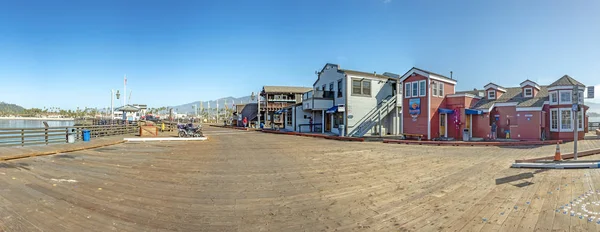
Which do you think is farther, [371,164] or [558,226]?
[371,164]

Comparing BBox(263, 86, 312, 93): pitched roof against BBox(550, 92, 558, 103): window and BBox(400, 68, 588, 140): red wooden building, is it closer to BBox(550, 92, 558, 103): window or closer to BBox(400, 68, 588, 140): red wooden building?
BBox(400, 68, 588, 140): red wooden building

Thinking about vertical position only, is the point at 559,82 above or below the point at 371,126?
above

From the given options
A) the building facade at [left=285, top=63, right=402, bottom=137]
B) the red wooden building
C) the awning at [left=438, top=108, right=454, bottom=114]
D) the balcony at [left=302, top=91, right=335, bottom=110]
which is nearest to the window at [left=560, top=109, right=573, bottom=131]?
the red wooden building

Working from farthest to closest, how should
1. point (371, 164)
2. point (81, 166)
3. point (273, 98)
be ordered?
point (273, 98) < point (371, 164) < point (81, 166)

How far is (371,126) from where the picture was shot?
86.7ft

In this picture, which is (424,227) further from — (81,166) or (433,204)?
(81,166)

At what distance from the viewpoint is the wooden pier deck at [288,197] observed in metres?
4.46

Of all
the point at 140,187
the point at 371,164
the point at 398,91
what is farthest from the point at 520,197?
the point at 398,91

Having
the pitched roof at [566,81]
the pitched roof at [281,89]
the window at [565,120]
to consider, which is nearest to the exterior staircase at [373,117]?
the pitched roof at [566,81]

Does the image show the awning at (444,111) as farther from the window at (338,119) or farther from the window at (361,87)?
the window at (338,119)

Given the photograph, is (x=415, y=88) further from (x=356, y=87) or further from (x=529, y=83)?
(x=529, y=83)

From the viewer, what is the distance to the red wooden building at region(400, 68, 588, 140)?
790 inches

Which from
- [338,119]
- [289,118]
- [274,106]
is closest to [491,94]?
[338,119]

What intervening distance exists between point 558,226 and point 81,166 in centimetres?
1284
